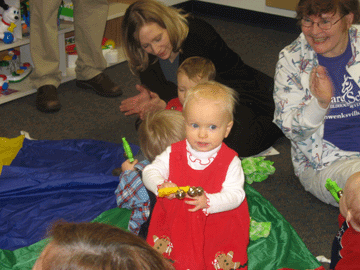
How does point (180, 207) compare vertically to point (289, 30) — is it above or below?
above

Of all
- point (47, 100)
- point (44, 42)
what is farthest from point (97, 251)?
point (44, 42)

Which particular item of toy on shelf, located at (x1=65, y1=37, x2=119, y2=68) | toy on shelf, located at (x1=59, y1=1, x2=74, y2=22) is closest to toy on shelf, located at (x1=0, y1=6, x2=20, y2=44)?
toy on shelf, located at (x1=59, y1=1, x2=74, y2=22)

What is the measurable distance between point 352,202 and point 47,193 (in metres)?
1.22

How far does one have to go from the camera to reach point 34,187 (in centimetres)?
191

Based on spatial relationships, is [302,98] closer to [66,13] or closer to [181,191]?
[181,191]

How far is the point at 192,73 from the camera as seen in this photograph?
2.01 m

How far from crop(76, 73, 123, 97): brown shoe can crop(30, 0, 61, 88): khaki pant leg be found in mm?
207

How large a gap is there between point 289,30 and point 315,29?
108 inches

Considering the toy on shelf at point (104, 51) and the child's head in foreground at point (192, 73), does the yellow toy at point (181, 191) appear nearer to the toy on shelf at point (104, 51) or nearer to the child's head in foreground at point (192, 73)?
the child's head in foreground at point (192, 73)

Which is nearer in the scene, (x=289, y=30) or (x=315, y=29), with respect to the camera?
(x=315, y=29)

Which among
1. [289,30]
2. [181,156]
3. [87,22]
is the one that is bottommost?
[289,30]

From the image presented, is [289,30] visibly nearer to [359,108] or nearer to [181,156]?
[359,108]

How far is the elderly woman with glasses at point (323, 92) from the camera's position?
1694 millimetres

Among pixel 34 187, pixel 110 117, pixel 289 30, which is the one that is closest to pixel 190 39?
pixel 110 117
